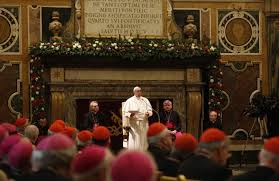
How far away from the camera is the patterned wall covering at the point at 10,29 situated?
17.2 metres

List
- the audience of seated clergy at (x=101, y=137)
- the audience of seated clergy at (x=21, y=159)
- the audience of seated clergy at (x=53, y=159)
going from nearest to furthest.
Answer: the audience of seated clergy at (x=53, y=159)
the audience of seated clergy at (x=21, y=159)
the audience of seated clergy at (x=101, y=137)

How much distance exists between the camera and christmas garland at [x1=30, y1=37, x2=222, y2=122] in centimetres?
1653

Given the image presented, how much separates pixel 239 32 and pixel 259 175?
1329 centimetres

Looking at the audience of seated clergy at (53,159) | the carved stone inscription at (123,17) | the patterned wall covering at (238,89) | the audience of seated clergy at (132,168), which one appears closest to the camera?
the audience of seated clergy at (132,168)

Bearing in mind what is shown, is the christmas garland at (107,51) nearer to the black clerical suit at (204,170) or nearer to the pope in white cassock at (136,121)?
the pope in white cassock at (136,121)

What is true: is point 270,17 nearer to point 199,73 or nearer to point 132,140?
point 199,73

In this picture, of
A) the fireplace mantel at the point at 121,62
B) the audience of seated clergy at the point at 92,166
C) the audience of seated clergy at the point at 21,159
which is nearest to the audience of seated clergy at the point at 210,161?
the audience of seated clergy at the point at 21,159

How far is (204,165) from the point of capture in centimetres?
611

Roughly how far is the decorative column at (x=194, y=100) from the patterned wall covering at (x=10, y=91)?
14.1 feet

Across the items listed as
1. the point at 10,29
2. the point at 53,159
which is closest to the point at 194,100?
the point at 10,29

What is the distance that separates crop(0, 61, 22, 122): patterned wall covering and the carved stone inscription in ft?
6.95

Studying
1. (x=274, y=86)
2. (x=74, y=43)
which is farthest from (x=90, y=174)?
(x=274, y=86)

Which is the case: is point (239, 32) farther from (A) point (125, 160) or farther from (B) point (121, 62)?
(A) point (125, 160)

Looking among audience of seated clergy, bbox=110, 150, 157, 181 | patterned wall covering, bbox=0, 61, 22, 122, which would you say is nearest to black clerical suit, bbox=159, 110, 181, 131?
patterned wall covering, bbox=0, 61, 22, 122
